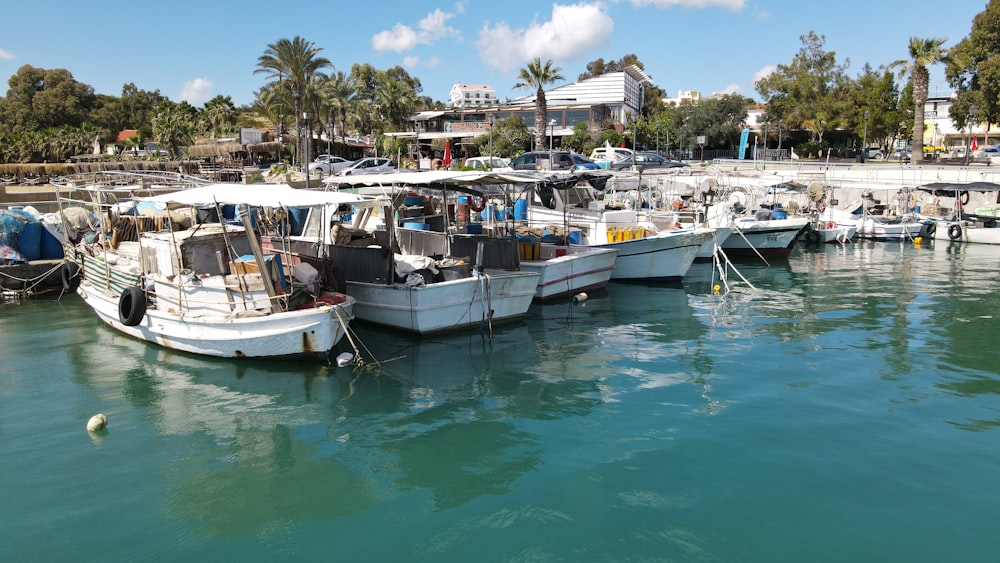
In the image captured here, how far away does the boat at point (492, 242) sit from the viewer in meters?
15.8

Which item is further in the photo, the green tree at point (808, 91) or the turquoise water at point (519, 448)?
the green tree at point (808, 91)

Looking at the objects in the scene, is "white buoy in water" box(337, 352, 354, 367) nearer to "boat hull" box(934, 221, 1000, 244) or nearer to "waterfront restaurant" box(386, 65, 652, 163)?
"boat hull" box(934, 221, 1000, 244)

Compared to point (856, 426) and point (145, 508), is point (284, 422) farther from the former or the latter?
point (856, 426)

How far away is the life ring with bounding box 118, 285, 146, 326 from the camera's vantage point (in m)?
13.4

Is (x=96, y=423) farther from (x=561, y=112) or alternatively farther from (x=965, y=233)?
(x=561, y=112)

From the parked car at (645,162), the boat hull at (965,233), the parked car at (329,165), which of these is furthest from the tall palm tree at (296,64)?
the boat hull at (965,233)

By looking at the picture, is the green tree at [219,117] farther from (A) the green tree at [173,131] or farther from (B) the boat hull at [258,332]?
(B) the boat hull at [258,332]

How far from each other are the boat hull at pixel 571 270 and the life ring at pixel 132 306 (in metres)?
9.13

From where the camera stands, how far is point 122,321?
1376 cm

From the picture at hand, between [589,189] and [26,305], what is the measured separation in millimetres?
17942

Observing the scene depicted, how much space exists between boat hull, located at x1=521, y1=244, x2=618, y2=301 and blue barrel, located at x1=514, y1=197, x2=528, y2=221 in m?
3.17

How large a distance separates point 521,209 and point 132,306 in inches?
501

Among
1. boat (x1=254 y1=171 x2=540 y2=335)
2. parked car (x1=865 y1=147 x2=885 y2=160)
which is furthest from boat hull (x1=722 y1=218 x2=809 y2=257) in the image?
parked car (x1=865 y1=147 x2=885 y2=160)

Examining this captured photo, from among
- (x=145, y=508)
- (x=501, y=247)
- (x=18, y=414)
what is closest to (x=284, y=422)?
(x=145, y=508)
